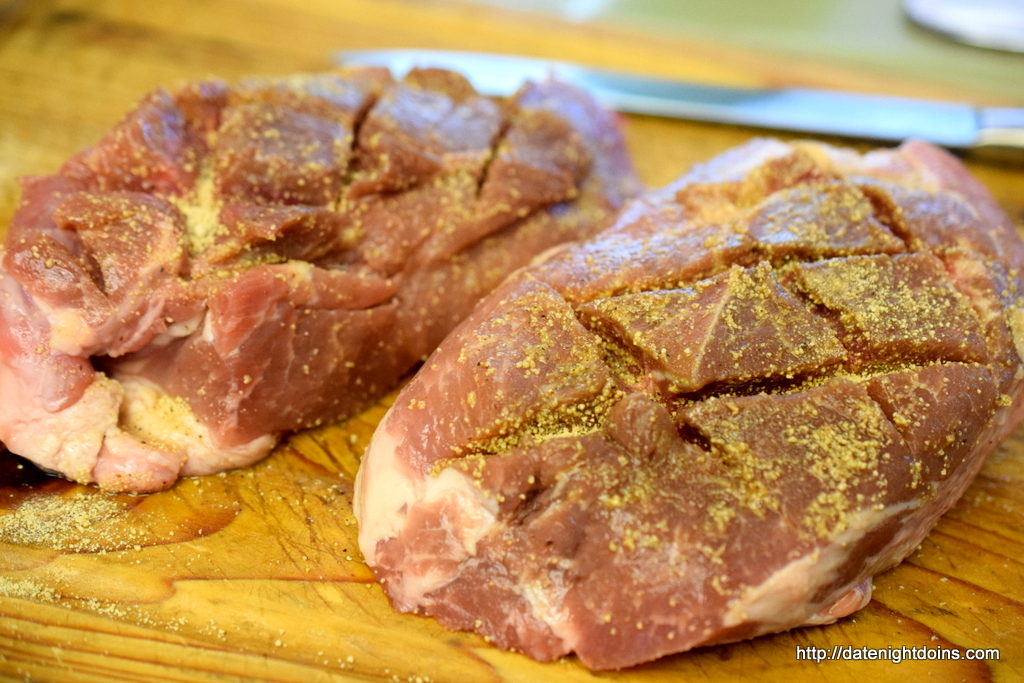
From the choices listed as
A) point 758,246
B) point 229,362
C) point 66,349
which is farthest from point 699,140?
point 66,349

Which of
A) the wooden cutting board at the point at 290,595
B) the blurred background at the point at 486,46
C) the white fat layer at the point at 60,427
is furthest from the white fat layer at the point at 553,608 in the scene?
the blurred background at the point at 486,46

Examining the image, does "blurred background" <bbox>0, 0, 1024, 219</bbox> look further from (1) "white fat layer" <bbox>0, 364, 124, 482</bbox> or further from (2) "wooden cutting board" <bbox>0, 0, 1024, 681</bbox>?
(2) "wooden cutting board" <bbox>0, 0, 1024, 681</bbox>

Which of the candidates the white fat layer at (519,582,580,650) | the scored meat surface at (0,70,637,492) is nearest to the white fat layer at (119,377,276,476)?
the scored meat surface at (0,70,637,492)

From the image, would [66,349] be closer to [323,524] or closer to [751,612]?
[323,524]

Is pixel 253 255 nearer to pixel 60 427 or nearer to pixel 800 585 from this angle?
pixel 60 427

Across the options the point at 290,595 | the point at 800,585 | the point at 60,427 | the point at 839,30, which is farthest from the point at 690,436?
the point at 839,30
